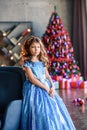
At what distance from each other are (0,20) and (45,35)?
4.40ft

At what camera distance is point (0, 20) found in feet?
25.0

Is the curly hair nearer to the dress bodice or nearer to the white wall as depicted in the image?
the dress bodice

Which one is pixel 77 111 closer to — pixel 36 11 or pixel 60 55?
pixel 60 55

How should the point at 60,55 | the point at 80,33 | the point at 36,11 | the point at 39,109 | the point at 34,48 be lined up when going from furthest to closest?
the point at 36,11 < the point at 80,33 < the point at 60,55 < the point at 34,48 < the point at 39,109

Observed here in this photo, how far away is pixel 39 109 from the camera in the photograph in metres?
2.73

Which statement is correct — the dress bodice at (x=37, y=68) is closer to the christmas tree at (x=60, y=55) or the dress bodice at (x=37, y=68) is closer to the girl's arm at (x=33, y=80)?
the girl's arm at (x=33, y=80)

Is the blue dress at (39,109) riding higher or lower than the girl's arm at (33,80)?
lower

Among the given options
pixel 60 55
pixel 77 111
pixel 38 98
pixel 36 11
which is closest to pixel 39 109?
pixel 38 98

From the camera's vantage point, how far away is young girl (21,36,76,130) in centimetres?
273

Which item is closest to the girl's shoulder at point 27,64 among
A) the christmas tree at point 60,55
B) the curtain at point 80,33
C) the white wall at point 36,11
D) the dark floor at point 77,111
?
the dark floor at point 77,111

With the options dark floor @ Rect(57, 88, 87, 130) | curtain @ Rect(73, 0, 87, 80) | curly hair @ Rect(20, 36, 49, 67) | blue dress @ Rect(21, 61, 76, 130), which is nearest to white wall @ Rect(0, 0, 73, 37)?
curtain @ Rect(73, 0, 87, 80)

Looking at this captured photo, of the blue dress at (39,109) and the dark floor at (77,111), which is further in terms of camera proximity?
the dark floor at (77,111)

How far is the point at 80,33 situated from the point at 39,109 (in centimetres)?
506

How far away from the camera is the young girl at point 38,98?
107 inches
